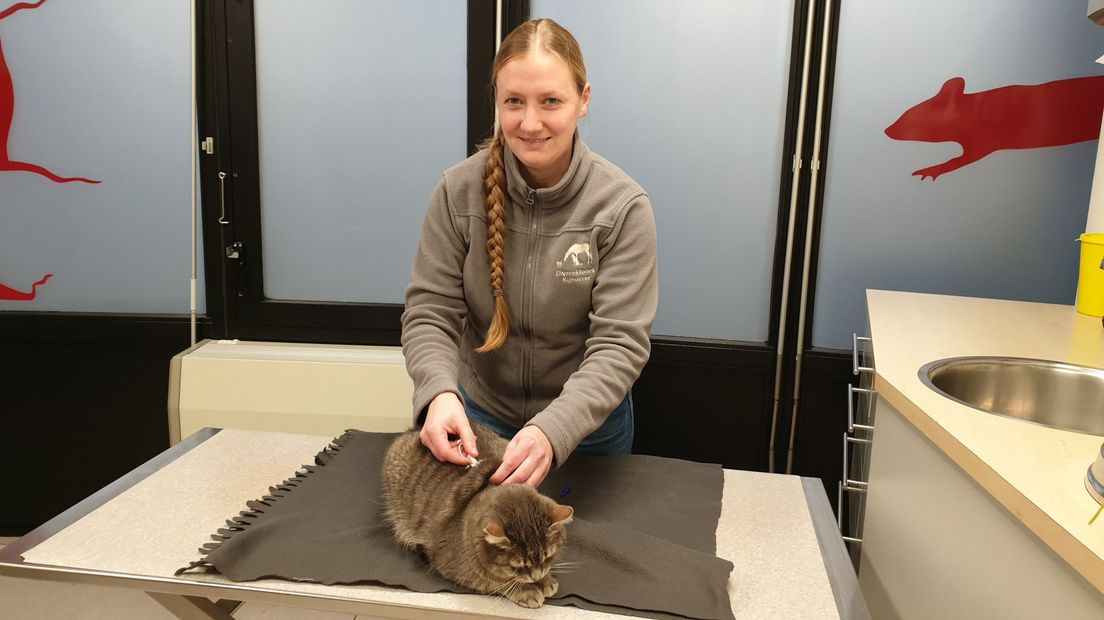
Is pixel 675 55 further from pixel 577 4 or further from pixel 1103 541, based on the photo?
pixel 1103 541

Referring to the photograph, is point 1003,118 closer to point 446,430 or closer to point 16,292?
point 446,430

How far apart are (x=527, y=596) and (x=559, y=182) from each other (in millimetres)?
757

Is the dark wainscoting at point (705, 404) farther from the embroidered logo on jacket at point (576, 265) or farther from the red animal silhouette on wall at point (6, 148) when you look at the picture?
the red animal silhouette on wall at point (6, 148)

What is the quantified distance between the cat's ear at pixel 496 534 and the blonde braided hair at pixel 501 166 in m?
0.49

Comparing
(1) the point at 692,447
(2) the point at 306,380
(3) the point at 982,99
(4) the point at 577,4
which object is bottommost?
(1) the point at 692,447

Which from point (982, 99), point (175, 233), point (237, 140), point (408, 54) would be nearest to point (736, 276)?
point (982, 99)

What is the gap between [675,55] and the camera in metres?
2.52

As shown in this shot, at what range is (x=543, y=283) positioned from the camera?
4.76 feet

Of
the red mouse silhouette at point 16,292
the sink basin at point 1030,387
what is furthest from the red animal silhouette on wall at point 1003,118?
the red mouse silhouette at point 16,292

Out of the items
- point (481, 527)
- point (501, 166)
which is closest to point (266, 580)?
point (481, 527)

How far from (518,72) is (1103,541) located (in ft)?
3.46

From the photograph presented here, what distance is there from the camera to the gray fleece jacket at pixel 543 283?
1.39m

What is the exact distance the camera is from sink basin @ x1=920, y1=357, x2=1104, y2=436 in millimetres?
1574

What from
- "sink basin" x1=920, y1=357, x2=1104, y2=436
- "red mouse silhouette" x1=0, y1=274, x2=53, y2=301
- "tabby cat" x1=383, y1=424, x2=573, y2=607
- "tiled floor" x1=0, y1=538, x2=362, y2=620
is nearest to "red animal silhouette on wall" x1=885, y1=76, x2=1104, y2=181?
"sink basin" x1=920, y1=357, x2=1104, y2=436
